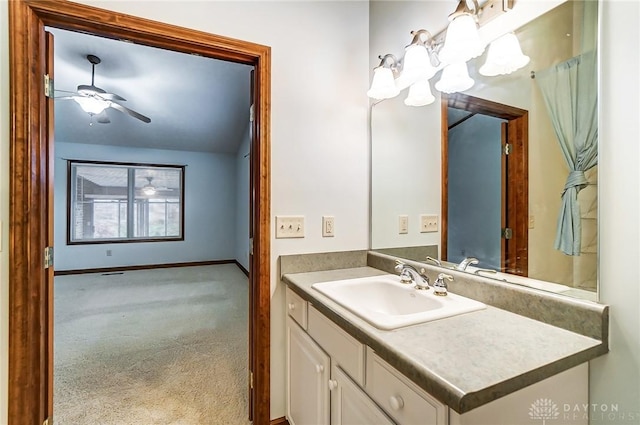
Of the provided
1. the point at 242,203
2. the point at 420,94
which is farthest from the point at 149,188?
the point at 420,94

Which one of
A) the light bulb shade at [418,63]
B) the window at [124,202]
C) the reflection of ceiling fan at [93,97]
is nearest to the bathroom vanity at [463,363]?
the light bulb shade at [418,63]

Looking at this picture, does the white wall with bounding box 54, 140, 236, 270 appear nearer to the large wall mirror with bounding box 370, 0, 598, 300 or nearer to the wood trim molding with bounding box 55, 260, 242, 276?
the wood trim molding with bounding box 55, 260, 242, 276

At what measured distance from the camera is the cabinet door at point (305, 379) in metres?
1.13

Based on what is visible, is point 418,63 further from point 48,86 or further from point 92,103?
point 92,103

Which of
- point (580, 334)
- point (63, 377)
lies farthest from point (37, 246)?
point (580, 334)

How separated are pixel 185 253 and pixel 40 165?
5.01 metres

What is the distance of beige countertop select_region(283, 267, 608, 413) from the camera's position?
23.6 inches

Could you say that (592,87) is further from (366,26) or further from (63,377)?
(63,377)

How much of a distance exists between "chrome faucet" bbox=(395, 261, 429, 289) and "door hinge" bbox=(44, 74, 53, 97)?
1.73 m

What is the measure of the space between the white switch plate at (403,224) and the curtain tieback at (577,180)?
0.77m

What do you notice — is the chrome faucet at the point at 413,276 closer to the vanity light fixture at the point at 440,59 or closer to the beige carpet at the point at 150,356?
the vanity light fixture at the point at 440,59

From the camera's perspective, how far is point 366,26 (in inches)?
69.1

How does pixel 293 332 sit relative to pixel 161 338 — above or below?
above

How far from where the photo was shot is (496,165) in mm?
1248
